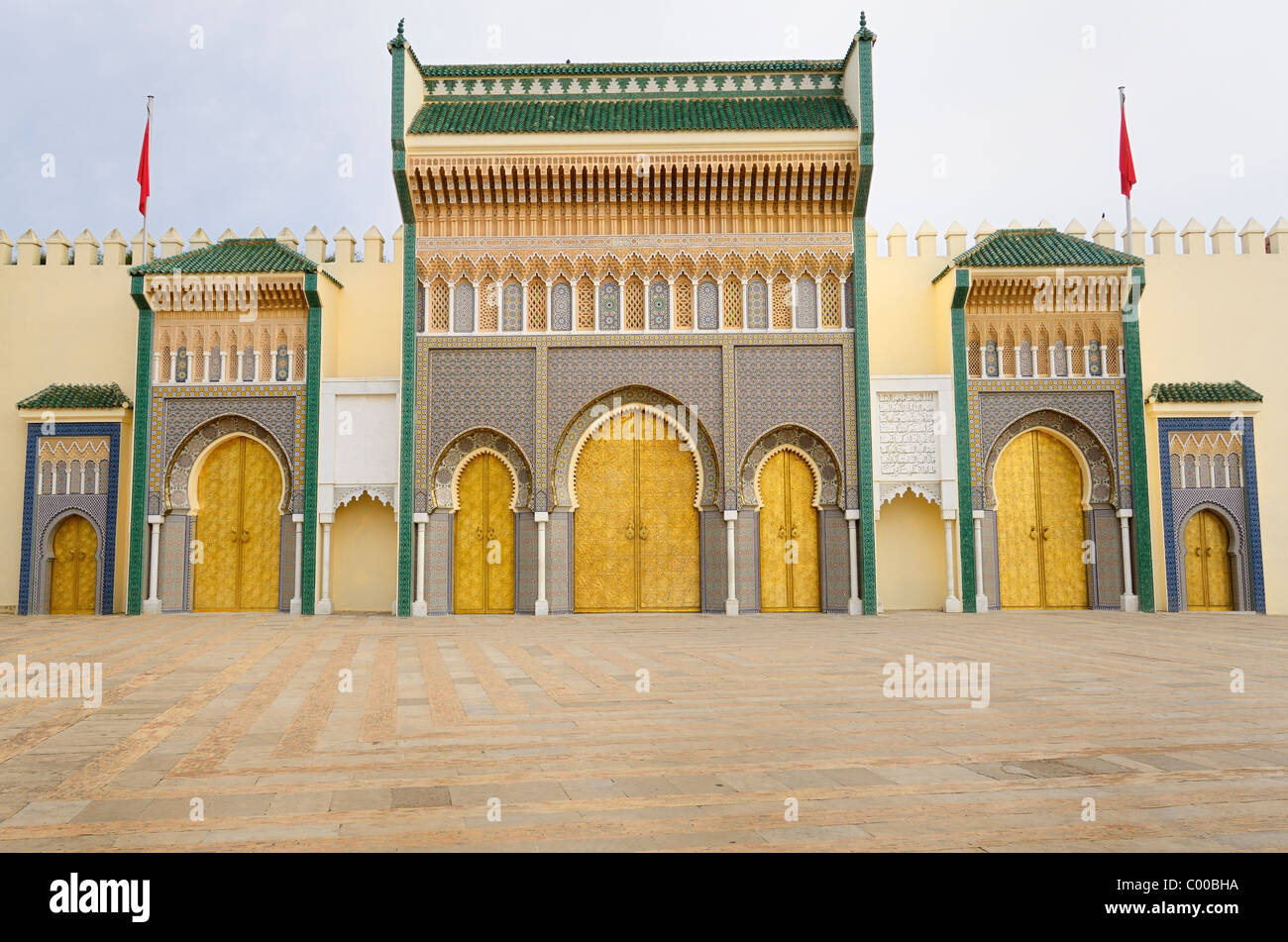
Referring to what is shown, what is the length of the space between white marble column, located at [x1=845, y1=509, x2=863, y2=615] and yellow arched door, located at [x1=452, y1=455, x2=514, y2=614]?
4839mm

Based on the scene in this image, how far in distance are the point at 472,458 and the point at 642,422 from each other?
8.37 ft

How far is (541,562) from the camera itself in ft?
41.1

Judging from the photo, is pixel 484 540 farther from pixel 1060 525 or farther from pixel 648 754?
pixel 648 754

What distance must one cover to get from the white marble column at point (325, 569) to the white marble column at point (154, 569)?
2341 mm

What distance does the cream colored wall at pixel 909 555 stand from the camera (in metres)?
13.4

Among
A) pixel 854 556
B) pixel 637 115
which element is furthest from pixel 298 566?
pixel 637 115

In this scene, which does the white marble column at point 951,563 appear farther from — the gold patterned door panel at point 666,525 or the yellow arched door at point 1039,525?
the gold patterned door panel at point 666,525

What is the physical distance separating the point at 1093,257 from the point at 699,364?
6.01 m

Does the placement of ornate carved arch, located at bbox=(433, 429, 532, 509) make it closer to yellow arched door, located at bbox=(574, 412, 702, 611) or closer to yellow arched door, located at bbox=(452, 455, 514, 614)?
yellow arched door, located at bbox=(452, 455, 514, 614)

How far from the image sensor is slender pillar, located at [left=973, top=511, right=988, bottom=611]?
12.6m

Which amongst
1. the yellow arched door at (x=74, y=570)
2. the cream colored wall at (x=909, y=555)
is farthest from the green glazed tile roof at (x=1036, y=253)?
the yellow arched door at (x=74, y=570)

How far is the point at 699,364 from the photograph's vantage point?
12961mm
